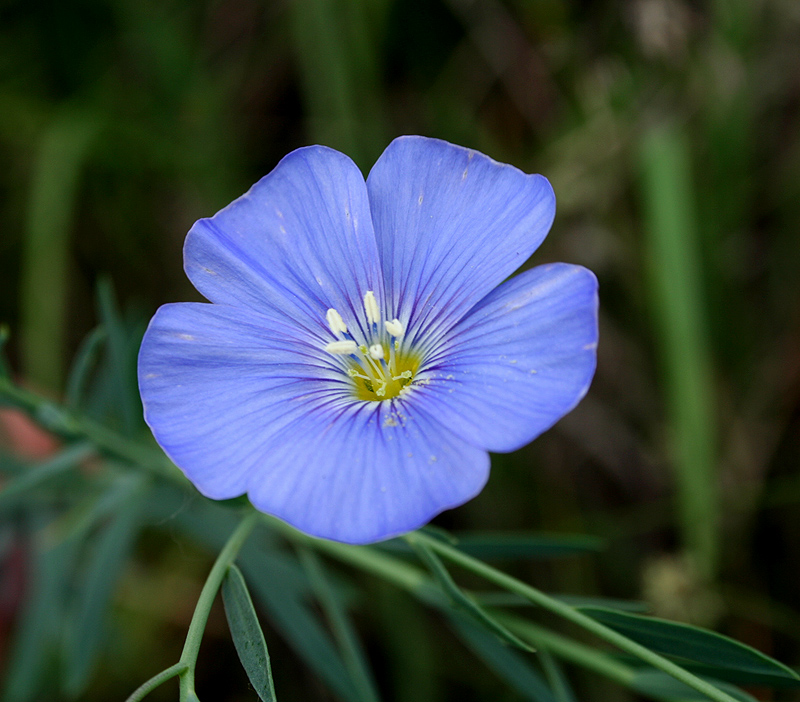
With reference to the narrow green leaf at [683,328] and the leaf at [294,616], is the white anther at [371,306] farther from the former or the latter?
the narrow green leaf at [683,328]

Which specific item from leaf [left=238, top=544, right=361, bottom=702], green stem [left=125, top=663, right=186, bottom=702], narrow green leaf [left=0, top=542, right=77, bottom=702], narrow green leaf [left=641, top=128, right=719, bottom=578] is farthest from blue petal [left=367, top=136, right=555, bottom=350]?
narrow green leaf [left=641, top=128, right=719, bottom=578]

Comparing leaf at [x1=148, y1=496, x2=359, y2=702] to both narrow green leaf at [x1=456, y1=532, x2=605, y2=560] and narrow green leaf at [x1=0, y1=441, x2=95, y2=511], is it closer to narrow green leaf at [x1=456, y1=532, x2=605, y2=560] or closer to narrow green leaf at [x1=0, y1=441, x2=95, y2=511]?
narrow green leaf at [x1=0, y1=441, x2=95, y2=511]

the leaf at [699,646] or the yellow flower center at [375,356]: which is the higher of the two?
the yellow flower center at [375,356]

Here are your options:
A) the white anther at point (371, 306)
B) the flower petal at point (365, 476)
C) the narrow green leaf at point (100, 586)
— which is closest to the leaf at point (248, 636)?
the flower petal at point (365, 476)

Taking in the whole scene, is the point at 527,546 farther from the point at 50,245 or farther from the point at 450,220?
the point at 50,245

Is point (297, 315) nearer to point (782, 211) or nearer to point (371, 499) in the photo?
point (371, 499)

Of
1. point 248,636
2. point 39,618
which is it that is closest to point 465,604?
point 248,636

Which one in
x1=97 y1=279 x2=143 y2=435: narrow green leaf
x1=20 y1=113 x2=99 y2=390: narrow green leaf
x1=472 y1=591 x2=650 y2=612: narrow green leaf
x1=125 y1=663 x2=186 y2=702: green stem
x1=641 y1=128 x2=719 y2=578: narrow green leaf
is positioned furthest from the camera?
x1=20 y1=113 x2=99 y2=390: narrow green leaf
